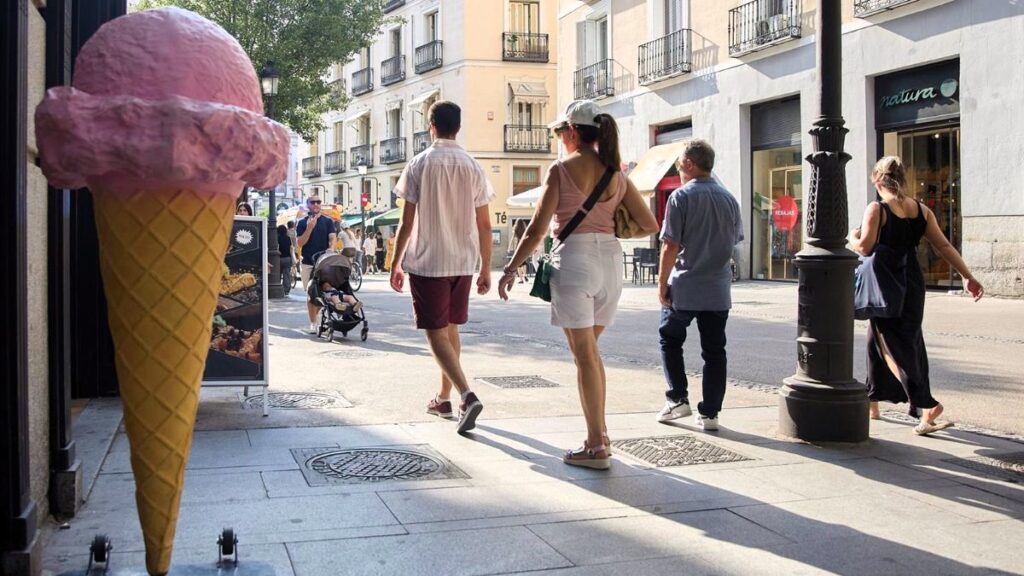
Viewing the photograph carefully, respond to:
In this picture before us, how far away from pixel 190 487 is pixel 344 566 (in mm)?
1327

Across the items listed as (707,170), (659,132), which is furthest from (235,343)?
(659,132)

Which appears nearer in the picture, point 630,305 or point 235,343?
point 235,343

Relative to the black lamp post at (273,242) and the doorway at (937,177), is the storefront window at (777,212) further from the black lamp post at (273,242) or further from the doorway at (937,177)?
the black lamp post at (273,242)

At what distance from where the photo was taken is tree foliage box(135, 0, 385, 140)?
23.8 metres

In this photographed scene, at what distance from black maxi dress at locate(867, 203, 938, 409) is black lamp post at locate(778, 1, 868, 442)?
41 cm

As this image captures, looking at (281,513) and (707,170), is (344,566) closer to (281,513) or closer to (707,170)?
(281,513)

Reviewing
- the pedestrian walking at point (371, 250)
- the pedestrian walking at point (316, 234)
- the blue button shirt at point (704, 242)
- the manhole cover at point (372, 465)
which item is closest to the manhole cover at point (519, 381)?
the blue button shirt at point (704, 242)

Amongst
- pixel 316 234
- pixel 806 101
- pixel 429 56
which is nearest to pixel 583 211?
pixel 316 234

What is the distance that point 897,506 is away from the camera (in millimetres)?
4391

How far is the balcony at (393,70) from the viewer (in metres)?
46.6

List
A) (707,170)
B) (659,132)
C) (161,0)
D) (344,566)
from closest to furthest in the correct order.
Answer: (344,566), (707,170), (161,0), (659,132)

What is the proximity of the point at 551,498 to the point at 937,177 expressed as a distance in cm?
1714

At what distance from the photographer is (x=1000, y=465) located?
521 centimetres

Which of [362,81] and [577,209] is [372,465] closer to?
[577,209]
